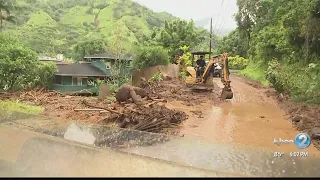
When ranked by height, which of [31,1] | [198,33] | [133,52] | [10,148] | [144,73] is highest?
[31,1]

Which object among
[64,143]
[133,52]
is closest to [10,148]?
[64,143]

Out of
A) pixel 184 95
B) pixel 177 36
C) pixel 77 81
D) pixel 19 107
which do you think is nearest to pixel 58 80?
pixel 77 81

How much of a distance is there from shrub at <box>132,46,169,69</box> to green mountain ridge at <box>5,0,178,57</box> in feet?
110

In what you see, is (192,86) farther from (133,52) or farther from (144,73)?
(133,52)

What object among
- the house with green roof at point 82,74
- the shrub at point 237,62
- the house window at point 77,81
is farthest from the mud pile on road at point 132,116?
the shrub at point 237,62

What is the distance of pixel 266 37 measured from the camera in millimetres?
23609

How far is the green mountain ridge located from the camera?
5803cm

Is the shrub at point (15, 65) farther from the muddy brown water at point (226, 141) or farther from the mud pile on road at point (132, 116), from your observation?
the muddy brown water at point (226, 141)

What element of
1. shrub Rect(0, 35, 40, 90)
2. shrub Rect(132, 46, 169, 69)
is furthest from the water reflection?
shrub Rect(132, 46, 169, 69)

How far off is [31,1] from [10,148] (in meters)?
87.3

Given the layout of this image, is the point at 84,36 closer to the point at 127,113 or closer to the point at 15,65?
the point at 15,65

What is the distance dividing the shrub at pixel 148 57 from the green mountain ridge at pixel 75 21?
3356 centimetres

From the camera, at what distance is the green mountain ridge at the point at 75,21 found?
2285 inches

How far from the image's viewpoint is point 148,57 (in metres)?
22.5
